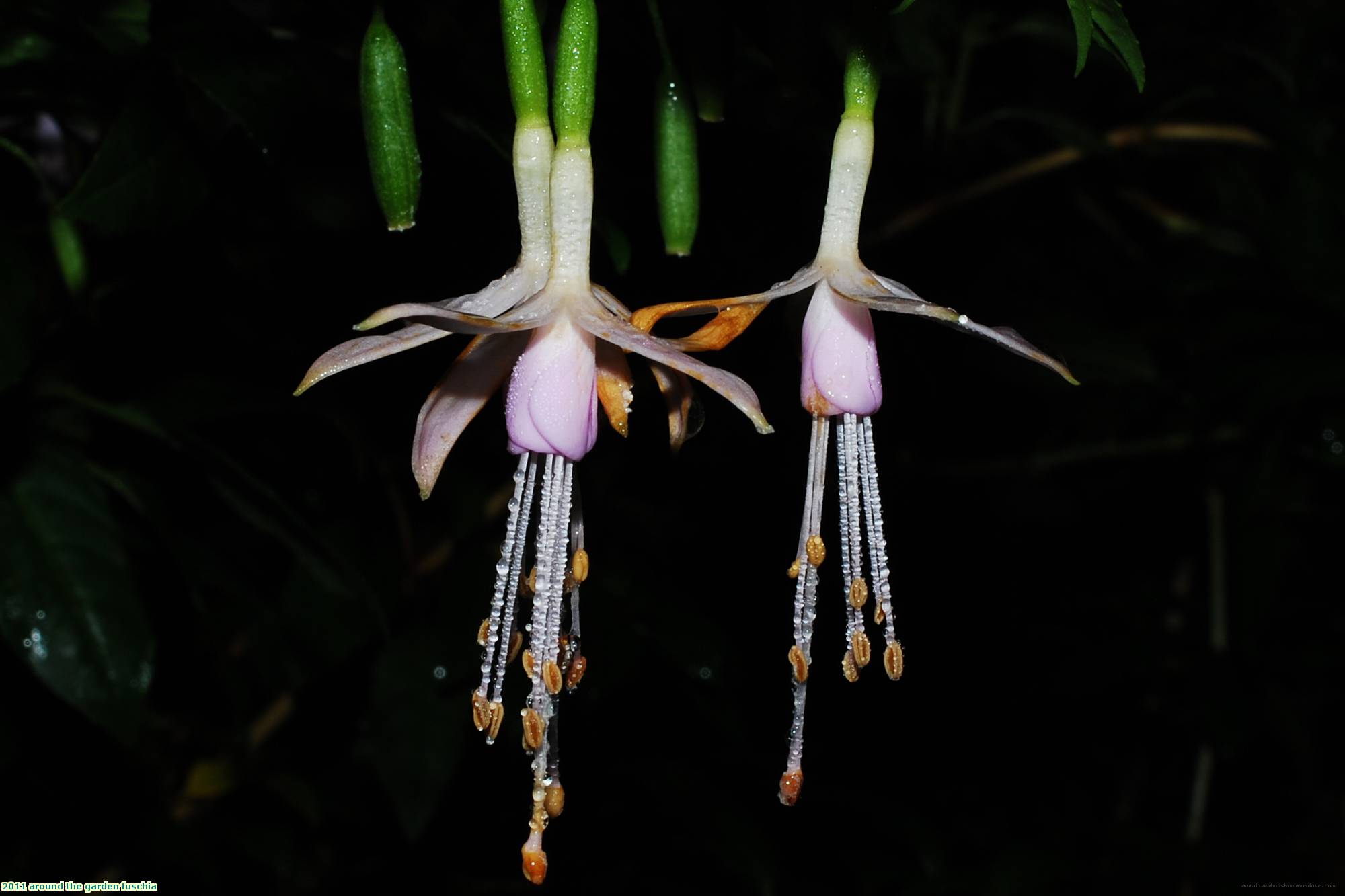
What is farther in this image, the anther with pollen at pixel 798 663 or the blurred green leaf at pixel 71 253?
the blurred green leaf at pixel 71 253

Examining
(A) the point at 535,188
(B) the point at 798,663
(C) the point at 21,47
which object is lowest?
(B) the point at 798,663

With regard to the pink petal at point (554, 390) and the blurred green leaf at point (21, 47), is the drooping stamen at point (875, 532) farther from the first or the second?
the blurred green leaf at point (21, 47)

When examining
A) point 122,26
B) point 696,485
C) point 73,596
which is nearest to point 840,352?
point 122,26

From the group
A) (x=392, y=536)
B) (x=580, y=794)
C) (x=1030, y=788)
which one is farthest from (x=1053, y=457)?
(x=392, y=536)

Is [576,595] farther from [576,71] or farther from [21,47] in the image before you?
[21,47]

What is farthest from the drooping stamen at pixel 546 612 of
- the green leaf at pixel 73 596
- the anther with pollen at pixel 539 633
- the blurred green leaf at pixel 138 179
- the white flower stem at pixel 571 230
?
the green leaf at pixel 73 596

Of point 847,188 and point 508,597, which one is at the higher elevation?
point 847,188

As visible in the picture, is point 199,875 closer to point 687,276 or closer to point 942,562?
point 687,276
